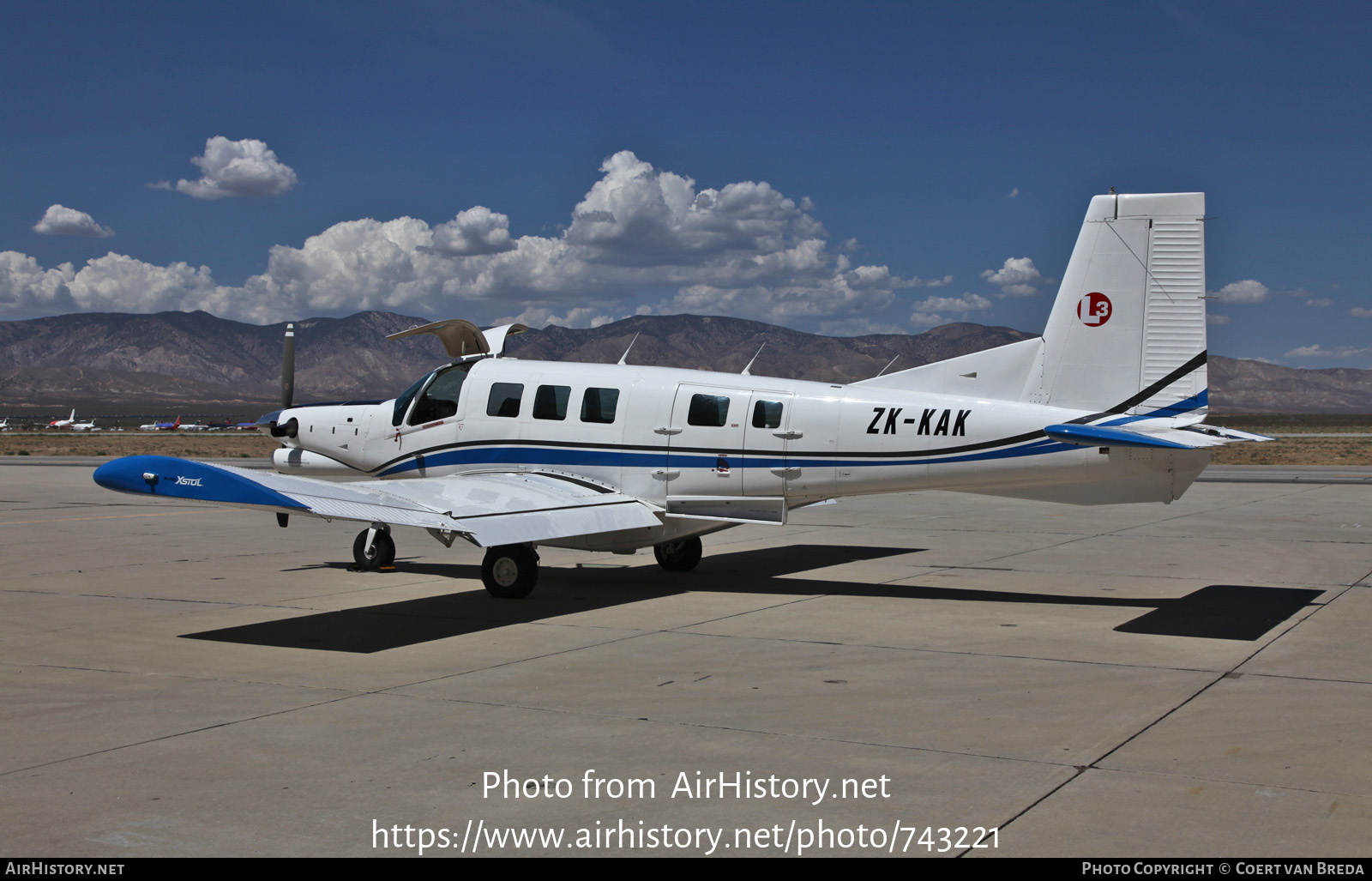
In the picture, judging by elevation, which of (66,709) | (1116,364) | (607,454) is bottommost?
(66,709)

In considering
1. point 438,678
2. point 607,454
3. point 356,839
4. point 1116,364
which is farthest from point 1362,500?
point 356,839

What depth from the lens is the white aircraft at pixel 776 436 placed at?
37.7 ft

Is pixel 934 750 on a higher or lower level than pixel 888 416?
lower

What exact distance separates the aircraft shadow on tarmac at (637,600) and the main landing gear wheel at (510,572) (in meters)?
0.14

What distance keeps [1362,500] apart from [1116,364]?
64.0 feet

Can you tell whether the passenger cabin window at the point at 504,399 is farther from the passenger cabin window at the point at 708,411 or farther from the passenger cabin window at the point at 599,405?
the passenger cabin window at the point at 708,411

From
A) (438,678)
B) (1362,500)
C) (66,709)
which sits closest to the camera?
(66,709)

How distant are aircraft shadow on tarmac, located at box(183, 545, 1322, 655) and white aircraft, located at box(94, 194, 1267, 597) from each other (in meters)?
0.61

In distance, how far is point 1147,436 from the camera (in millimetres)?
11266

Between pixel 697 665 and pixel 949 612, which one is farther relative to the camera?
pixel 949 612

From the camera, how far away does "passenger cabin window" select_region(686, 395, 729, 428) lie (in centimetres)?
1342

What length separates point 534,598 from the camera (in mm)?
12945

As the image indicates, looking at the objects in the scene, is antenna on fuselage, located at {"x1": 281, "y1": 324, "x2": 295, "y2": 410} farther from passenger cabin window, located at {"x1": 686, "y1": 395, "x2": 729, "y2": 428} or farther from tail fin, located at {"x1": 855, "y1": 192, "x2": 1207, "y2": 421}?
tail fin, located at {"x1": 855, "y1": 192, "x2": 1207, "y2": 421}

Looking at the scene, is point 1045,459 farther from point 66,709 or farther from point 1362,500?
point 1362,500
